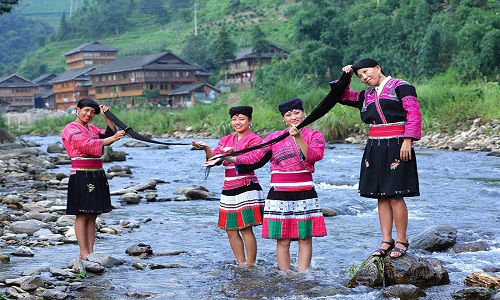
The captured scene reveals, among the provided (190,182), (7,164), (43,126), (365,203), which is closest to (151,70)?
(43,126)

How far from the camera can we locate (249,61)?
68562 mm

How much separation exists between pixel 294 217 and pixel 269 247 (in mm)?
2208

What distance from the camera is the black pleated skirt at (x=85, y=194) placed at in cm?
696

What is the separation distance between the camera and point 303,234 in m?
6.33

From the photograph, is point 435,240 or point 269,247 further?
point 269,247

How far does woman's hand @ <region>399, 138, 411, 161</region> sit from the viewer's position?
586 centimetres

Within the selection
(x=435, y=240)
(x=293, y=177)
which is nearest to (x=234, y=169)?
(x=293, y=177)

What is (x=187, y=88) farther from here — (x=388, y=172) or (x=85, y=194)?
(x=388, y=172)

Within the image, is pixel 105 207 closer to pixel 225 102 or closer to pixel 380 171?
pixel 380 171

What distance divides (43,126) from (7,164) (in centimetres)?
4585

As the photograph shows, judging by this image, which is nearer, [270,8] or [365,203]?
[365,203]

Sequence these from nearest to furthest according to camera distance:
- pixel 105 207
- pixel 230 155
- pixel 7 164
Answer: pixel 230 155, pixel 105 207, pixel 7 164

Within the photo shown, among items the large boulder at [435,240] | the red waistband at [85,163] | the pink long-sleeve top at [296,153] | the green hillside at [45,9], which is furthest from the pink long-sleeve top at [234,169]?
the green hillside at [45,9]

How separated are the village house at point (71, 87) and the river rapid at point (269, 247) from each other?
6680 cm
